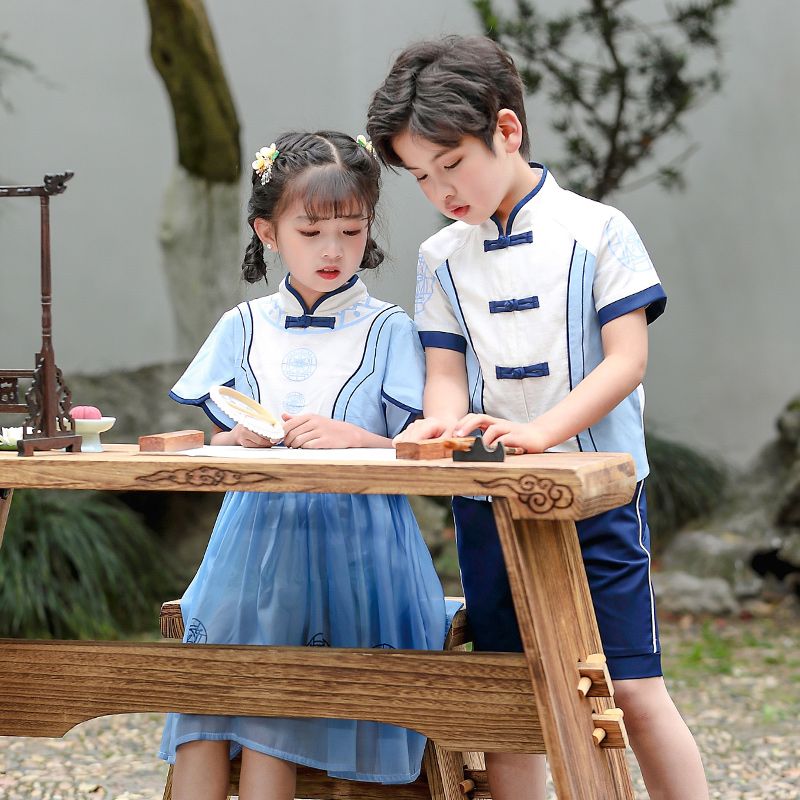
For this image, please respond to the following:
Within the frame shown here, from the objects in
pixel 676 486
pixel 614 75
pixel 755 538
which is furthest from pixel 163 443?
pixel 614 75

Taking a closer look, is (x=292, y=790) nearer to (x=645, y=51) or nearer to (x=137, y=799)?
(x=137, y=799)

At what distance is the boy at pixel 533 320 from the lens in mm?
1933

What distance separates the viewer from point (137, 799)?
3.12m

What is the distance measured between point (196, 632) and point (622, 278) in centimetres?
93

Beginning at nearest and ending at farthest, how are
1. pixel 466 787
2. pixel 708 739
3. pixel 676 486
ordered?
pixel 466 787 < pixel 708 739 < pixel 676 486

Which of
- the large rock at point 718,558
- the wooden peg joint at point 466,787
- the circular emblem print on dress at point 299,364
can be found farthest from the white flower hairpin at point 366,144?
the large rock at point 718,558

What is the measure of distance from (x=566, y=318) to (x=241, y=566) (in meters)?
0.68

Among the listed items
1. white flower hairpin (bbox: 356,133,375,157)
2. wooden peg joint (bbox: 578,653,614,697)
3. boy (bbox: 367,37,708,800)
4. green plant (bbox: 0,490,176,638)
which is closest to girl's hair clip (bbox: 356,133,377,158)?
white flower hairpin (bbox: 356,133,375,157)

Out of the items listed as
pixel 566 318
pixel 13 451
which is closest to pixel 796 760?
pixel 566 318

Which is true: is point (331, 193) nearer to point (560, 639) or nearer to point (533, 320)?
point (533, 320)

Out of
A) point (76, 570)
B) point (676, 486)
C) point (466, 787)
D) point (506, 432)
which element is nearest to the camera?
point (506, 432)

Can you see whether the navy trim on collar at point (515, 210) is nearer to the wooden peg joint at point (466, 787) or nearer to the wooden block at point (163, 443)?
the wooden block at point (163, 443)

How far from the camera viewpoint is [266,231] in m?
2.20

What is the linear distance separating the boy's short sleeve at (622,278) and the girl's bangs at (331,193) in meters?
0.42
